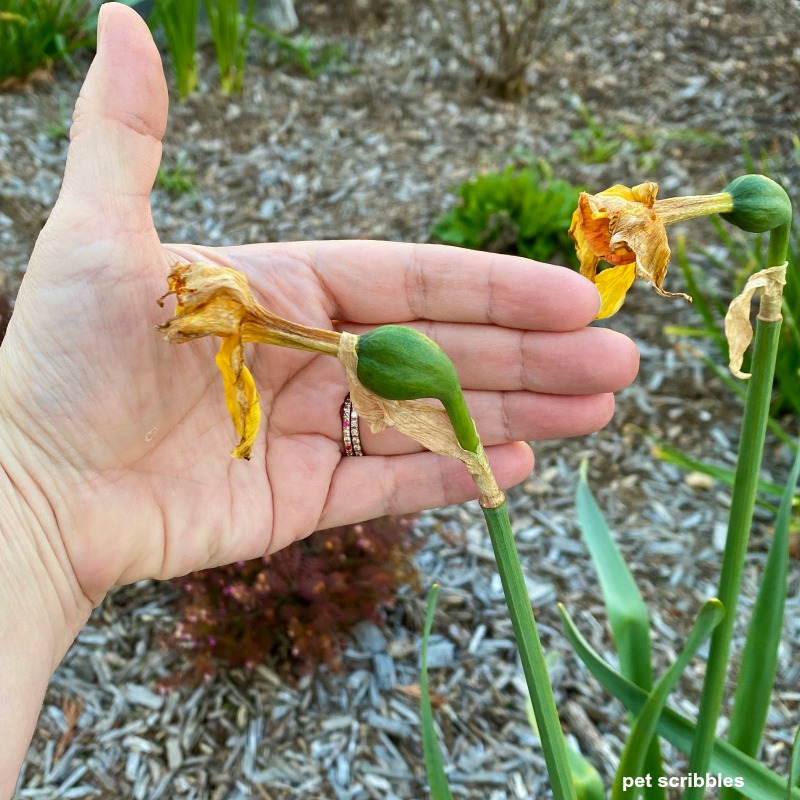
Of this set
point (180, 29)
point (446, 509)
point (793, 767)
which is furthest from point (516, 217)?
point (793, 767)

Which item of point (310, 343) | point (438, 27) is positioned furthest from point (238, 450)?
point (438, 27)

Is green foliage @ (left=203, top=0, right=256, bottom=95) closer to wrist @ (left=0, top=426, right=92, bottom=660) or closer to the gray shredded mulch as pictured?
the gray shredded mulch

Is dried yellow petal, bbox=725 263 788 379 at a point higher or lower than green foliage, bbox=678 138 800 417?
higher

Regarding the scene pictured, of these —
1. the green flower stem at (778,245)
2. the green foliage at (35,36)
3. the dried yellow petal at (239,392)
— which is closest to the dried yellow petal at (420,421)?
the dried yellow petal at (239,392)

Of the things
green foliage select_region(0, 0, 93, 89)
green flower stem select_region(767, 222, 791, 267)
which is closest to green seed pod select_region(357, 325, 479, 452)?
green flower stem select_region(767, 222, 791, 267)

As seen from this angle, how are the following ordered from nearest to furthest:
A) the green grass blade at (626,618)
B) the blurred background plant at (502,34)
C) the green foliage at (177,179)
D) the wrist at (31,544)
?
the wrist at (31,544), the green grass blade at (626,618), the green foliage at (177,179), the blurred background plant at (502,34)

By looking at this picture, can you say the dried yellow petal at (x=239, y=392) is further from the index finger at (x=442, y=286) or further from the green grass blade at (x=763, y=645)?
the green grass blade at (x=763, y=645)

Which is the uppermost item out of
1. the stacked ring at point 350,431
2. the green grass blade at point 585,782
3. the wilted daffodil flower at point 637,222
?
the wilted daffodil flower at point 637,222
